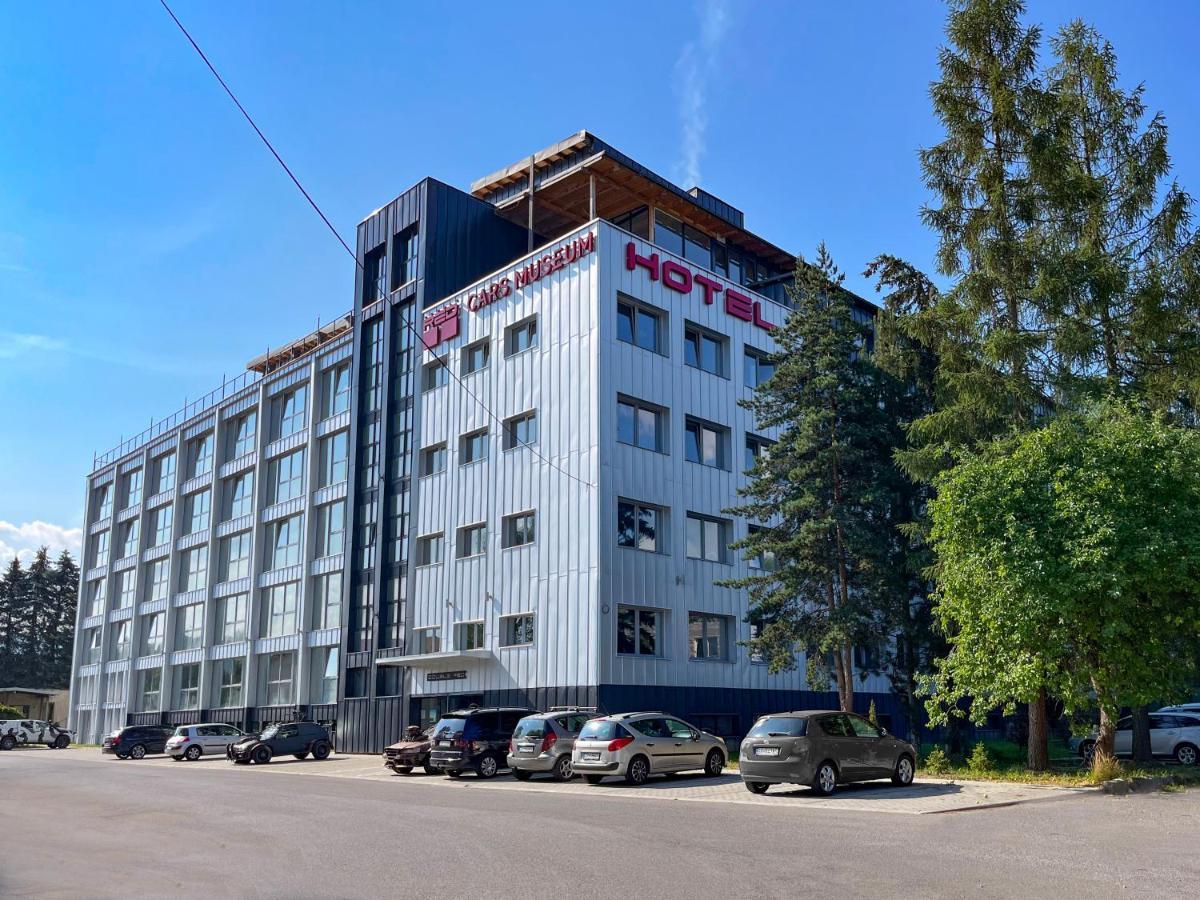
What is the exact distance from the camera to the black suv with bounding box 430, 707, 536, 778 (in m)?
25.0

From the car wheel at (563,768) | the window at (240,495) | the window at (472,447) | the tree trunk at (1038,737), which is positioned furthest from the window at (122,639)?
the tree trunk at (1038,737)

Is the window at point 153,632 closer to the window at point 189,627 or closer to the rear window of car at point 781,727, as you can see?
→ the window at point 189,627

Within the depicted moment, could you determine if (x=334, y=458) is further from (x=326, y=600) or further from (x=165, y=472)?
(x=165, y=472)

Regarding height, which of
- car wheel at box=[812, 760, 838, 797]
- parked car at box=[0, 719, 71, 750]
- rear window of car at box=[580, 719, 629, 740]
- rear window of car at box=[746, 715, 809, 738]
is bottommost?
parked car at box=[0, 719, 71, 750]

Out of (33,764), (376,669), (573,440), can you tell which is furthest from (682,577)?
(33,764)

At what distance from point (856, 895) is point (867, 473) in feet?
60.5

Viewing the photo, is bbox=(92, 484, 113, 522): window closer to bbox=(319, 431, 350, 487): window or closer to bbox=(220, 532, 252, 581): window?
bbox=(220, 532, 252, 581): window

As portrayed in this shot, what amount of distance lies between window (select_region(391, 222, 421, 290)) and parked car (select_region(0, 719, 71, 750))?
1321 inches

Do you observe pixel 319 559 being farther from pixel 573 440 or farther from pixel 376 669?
pixel 573 440

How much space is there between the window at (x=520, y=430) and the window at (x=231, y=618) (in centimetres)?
2002

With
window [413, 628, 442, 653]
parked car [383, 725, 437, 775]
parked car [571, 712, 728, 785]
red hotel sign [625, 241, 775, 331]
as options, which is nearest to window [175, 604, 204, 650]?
window [413, 628, 442, 653]

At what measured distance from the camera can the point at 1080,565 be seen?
60.4 feet

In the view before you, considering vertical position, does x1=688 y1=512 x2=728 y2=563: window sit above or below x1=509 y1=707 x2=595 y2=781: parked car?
above

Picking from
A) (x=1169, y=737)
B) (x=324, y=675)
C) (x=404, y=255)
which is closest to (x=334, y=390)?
(x=404, y=255)
